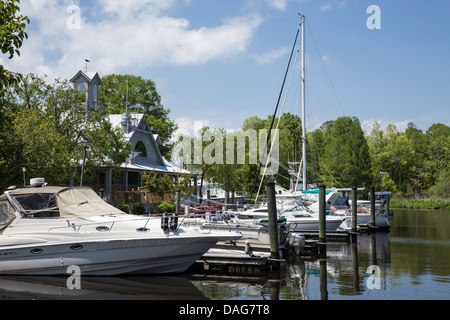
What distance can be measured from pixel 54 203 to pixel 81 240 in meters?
1.83

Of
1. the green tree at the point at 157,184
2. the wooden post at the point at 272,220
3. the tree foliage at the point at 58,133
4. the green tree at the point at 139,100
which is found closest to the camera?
the wooden post at the point at 272,220

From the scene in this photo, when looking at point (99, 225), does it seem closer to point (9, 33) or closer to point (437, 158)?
point (9, 33)

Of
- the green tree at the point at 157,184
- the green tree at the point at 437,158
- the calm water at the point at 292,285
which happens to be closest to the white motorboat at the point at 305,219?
the calm water at the point at 292,285

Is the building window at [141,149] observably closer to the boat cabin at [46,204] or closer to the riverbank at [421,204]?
the boat cabin at [46,204]

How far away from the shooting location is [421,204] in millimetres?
63344

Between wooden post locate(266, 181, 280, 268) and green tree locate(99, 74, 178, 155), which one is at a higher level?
green tree locate(99, 74, 178, 155)

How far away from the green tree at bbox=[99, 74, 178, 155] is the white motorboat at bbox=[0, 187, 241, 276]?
45.4m

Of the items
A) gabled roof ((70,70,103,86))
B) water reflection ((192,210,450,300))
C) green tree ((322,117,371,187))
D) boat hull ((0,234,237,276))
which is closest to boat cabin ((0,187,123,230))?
boat hull ((0,234,237,276))

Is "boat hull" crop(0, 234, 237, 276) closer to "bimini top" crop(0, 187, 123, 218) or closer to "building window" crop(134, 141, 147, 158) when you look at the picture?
"bimini top" crop(0, 187, 123, 218)

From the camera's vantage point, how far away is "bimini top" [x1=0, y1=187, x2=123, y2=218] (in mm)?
13969

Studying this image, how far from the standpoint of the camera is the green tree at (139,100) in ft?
196

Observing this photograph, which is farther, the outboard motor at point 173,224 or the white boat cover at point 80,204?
the white boat cover at point 80,204

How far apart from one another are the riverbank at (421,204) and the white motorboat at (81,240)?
54060 mm
